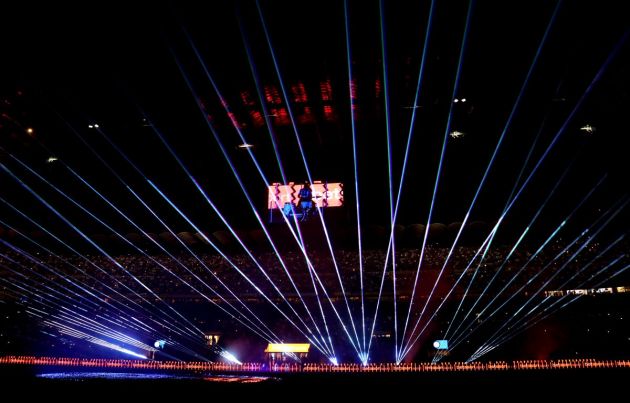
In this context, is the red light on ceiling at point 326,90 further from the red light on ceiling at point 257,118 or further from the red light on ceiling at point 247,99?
the red light on ceiling at point 257,118

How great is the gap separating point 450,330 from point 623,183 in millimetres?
5709

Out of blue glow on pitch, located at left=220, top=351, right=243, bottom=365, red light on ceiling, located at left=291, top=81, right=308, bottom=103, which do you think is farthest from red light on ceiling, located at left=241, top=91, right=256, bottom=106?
blue glow on pitch, located at left=220, top=351, right=243, bottom=365

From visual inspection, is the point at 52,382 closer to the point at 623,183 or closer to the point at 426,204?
the point at 426,204

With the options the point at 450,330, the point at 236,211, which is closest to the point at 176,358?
the point at 236,211

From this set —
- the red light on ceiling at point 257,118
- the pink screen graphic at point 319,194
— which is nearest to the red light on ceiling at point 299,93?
the red light on ceiling at point 257,118

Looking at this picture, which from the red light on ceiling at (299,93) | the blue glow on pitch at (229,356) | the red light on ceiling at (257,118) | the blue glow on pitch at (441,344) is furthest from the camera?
the red light on ceiling at (257,118)

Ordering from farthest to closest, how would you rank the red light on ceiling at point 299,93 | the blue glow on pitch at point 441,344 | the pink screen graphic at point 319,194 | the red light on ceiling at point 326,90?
the pink screen graphic at point 319,194 → the blue glow on pitch at point 441,344 → the red light on ceiling at point 299,93 → the red light on ceiling at point 326,90

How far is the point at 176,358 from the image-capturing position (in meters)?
8.53

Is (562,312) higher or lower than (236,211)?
lower

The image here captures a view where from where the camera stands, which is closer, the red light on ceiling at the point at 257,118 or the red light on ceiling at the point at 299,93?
the red light on ceiling at the point at 299,93

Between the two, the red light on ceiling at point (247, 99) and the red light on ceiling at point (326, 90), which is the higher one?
the red light on ceiling at point (247, 99)

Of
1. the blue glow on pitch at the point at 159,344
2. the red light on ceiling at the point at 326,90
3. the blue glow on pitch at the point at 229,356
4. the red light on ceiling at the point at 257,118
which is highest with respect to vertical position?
the red light on ceiling at the point at 257,118

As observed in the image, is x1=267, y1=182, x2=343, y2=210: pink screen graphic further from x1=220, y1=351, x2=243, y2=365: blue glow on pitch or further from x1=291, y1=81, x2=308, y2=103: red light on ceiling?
x1=220, y1=351, x2=243, y2=365: blue glow on pitch

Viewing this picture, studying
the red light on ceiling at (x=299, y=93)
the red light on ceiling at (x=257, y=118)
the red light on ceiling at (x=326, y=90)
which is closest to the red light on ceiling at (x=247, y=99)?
the red light on ceiling at (x=257, y=118)
